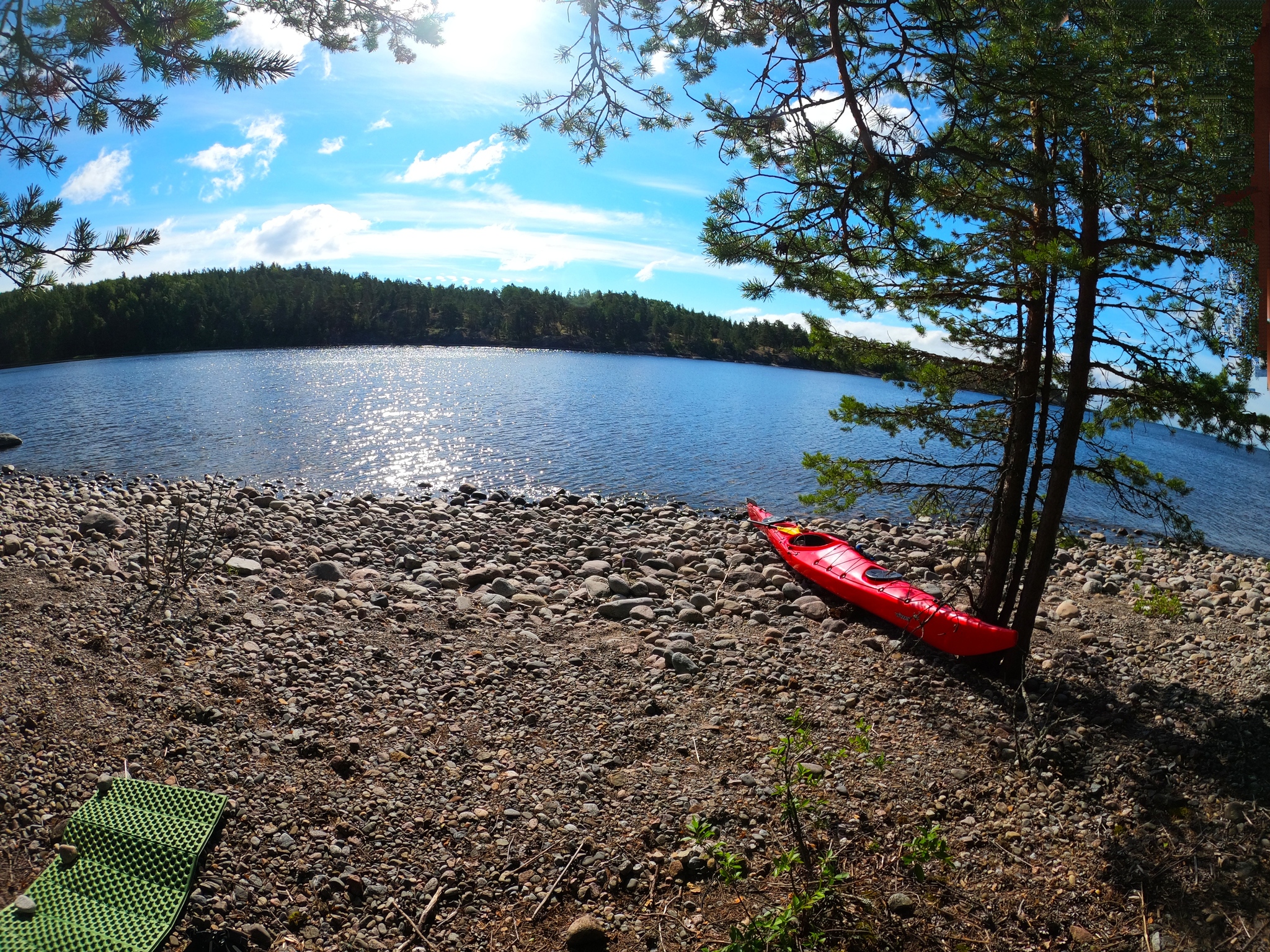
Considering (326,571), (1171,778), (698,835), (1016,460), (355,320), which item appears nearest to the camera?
(698,835)

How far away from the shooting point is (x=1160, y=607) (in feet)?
30.1

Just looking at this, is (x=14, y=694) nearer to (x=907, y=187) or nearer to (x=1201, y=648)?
(x=907, y=187)

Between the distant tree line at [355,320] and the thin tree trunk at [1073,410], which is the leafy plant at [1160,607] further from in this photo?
the distant tree line at [355,320]

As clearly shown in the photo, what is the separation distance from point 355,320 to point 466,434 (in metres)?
63.7

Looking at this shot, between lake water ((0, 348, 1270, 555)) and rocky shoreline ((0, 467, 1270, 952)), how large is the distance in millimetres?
4664

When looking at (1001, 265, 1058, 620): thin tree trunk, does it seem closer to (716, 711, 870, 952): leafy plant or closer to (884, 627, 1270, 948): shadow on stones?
(884, 627, 1270, 948): shadow on stones

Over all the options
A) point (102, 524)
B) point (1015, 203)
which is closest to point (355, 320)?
point (102, 524)

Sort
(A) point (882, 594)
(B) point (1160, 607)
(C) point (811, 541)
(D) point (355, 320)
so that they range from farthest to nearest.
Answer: (D) point (355, 320) → (C) point (811, 541) → (B) point (1160, 607) → (A) point (882, 594)

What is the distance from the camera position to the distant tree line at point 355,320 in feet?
200

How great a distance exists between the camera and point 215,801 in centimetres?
447

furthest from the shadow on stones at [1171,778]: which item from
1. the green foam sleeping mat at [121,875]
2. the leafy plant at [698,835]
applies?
the green foam sleeping mat at [121,875]

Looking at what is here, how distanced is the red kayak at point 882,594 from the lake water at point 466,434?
12.8 feet

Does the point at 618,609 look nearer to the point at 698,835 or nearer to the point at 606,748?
the point at 606,748

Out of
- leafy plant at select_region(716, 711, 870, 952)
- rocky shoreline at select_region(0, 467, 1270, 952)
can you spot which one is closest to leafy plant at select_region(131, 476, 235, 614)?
rocky shoreline at select_region(0, 467, 1270, 952)
